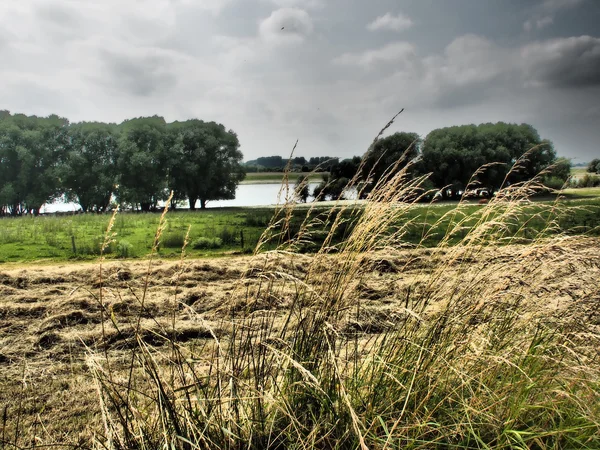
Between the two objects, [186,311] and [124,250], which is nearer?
[186,311]

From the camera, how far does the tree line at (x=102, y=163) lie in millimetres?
20984

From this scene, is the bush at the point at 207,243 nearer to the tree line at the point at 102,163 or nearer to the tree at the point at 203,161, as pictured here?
A: the tree line at the point at 102,163

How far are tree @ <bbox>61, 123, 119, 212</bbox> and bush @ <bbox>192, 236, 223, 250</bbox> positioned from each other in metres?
11.2

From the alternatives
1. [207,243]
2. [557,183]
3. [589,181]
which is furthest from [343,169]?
[589,181]

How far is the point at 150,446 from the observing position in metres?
2.08

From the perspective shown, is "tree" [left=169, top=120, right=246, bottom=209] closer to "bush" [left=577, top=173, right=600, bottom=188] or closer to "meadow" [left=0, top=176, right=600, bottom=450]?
"meadow" [left=0, top=176, right=600, bottom=450]

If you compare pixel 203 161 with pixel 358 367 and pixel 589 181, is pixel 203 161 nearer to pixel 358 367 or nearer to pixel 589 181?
pixel 358 367

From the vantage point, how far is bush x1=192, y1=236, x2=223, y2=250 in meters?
12.6

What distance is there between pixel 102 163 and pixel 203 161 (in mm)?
6275

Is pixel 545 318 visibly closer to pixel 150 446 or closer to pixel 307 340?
pixel 307 340

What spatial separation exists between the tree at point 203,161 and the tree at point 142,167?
72 centimetres

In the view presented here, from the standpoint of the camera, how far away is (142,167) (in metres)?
23.2

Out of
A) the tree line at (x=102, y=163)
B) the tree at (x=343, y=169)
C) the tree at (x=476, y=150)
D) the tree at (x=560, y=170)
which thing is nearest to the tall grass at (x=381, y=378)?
the tree at (x=343, y=169)

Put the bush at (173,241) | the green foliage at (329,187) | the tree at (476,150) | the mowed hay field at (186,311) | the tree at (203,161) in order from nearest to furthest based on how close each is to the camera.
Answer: the mowed hay field at (186,311)
the green foliage at (329,187)
the bush at (173,241)
the tree at (476,150)
the tree at (203,161)
